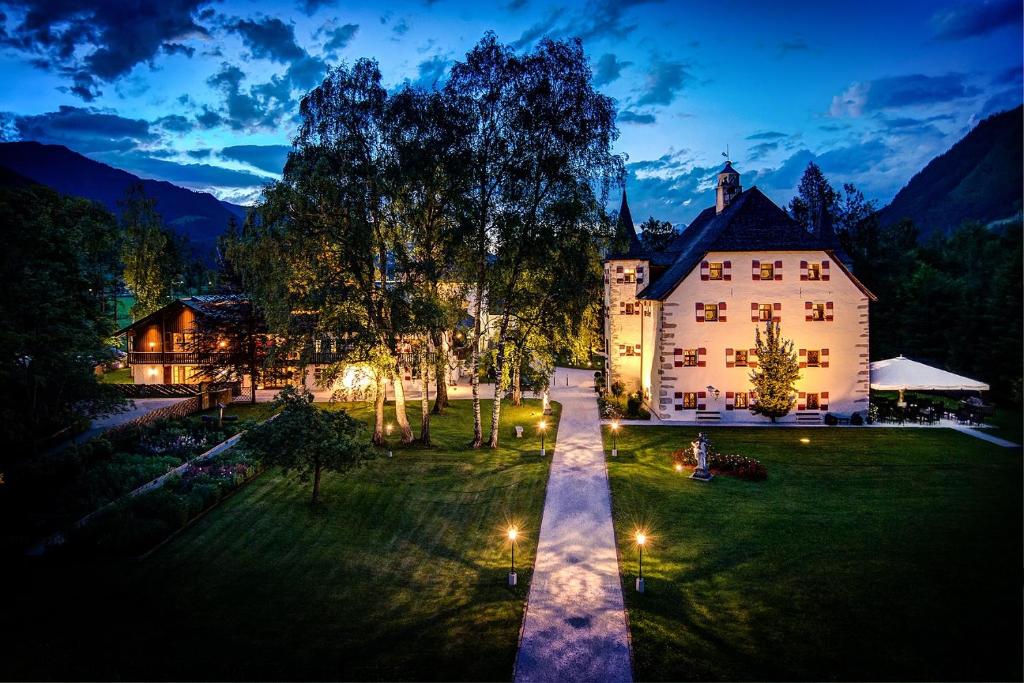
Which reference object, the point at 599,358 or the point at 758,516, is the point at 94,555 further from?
the point at 599,358

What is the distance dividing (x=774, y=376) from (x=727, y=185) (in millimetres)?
14163

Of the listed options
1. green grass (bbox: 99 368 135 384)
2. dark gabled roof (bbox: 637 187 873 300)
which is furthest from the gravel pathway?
green grass (bbox: 99 368 135 384)

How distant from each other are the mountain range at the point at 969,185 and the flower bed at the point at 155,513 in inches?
5156

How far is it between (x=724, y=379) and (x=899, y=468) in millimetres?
8967

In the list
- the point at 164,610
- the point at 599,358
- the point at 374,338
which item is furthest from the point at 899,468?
the point at 599,358

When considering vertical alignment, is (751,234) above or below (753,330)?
above

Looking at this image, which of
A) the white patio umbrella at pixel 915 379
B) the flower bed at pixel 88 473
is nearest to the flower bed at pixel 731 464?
the white patio umbrella at pixel 915 379

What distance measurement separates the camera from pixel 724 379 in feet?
87.5

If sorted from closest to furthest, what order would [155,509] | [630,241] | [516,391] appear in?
[155,509], [630,241], [516,391]

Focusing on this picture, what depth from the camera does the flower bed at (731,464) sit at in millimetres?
17725

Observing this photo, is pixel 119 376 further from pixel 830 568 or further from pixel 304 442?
pixel 830 568

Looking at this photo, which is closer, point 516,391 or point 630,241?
point 630,241

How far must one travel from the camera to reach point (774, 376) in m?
24.8

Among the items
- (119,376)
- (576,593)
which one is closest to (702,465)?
(576,593)
